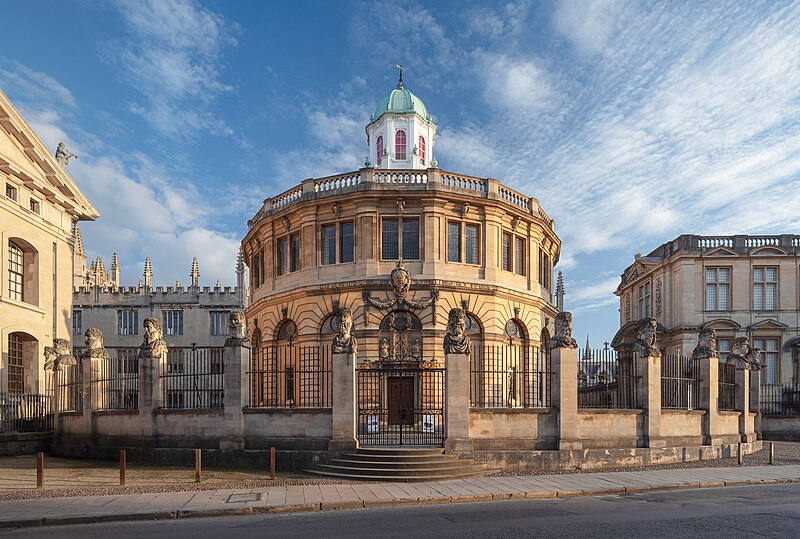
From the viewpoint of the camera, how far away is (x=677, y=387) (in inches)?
974

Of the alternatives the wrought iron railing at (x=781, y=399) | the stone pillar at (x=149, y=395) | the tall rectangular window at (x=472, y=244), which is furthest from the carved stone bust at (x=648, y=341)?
the wrought iron railing at (x=781, y=399)

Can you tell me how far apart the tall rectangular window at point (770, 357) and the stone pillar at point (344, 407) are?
34644mm

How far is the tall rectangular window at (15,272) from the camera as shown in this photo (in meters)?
33.0

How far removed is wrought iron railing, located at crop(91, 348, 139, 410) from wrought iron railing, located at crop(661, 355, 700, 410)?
803 inches

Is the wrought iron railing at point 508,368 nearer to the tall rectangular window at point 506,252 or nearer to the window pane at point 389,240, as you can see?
the tall rectangular window at point 506,252

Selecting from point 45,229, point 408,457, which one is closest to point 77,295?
point 45,229

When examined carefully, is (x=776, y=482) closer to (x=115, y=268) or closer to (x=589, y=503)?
(x=589, y=503)

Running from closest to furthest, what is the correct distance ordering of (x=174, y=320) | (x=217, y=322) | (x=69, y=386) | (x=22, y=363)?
(x=69, y=386), (x=22, y=363), (x=174, y=320), (x=217, y=322)

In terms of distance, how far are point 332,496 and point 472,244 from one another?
1941 centimetres

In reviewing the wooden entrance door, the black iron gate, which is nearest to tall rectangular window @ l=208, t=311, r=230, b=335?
the black iron gate

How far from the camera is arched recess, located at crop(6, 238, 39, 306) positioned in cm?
3325

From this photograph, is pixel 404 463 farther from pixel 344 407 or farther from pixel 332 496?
pixel 332 496

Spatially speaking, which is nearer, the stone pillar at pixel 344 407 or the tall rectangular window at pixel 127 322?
the stone pillar at pixel 344 407

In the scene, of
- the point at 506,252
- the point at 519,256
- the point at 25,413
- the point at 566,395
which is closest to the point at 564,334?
the point at 566,395
